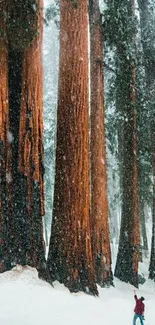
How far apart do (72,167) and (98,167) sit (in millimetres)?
3419

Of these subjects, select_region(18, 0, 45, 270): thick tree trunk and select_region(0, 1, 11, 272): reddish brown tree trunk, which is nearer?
select_region(0, 1, 11, 272): reddish brown tree trunk

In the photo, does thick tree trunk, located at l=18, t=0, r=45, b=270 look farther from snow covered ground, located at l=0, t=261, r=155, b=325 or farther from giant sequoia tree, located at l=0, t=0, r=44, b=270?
snow covered ground, located at l=0, t=261, r=155, b=325

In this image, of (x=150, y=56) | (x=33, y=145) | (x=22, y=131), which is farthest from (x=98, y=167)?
(x=150, y=56)

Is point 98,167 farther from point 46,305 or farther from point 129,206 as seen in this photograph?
point 46,305

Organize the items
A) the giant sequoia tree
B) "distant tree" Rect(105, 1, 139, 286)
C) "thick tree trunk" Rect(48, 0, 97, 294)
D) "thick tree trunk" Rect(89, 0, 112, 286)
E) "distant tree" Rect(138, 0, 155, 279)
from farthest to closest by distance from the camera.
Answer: "distant tree" Rect(138, 0, 155, 279), "distant tree" Rect(105, 1, 139, 286), "thick tree trunk" Rect(89, 0, 112, 286), "thick tree trunk" Rect(48, 0, 97, 294), the giant sequoia tree

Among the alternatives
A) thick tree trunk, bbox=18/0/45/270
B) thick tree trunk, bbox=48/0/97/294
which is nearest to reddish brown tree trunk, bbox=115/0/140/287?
thick tree trunk, bbox=48/0/97/294

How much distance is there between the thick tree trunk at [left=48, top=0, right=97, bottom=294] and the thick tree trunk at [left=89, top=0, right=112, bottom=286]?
2829mm

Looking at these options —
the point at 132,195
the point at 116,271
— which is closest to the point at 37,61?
the point at 132,195

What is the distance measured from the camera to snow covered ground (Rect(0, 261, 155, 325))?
688 centimetres

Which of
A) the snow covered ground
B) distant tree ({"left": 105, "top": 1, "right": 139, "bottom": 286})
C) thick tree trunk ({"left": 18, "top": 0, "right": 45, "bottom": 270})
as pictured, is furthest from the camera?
distant tree ({"left": 105, "top": 1, "right": 139, "bottom": 286})

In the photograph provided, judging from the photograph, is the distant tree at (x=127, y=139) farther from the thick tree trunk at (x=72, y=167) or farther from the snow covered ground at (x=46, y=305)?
the thick tree trunk at (x=72, y=167)

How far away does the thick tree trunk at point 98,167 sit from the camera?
12.1 meters

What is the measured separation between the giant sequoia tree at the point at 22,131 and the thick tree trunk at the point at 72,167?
0.66 meters

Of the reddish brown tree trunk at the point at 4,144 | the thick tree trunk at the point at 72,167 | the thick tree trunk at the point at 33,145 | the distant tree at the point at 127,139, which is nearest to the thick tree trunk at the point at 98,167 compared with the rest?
the distant tree at the point at 127,139
